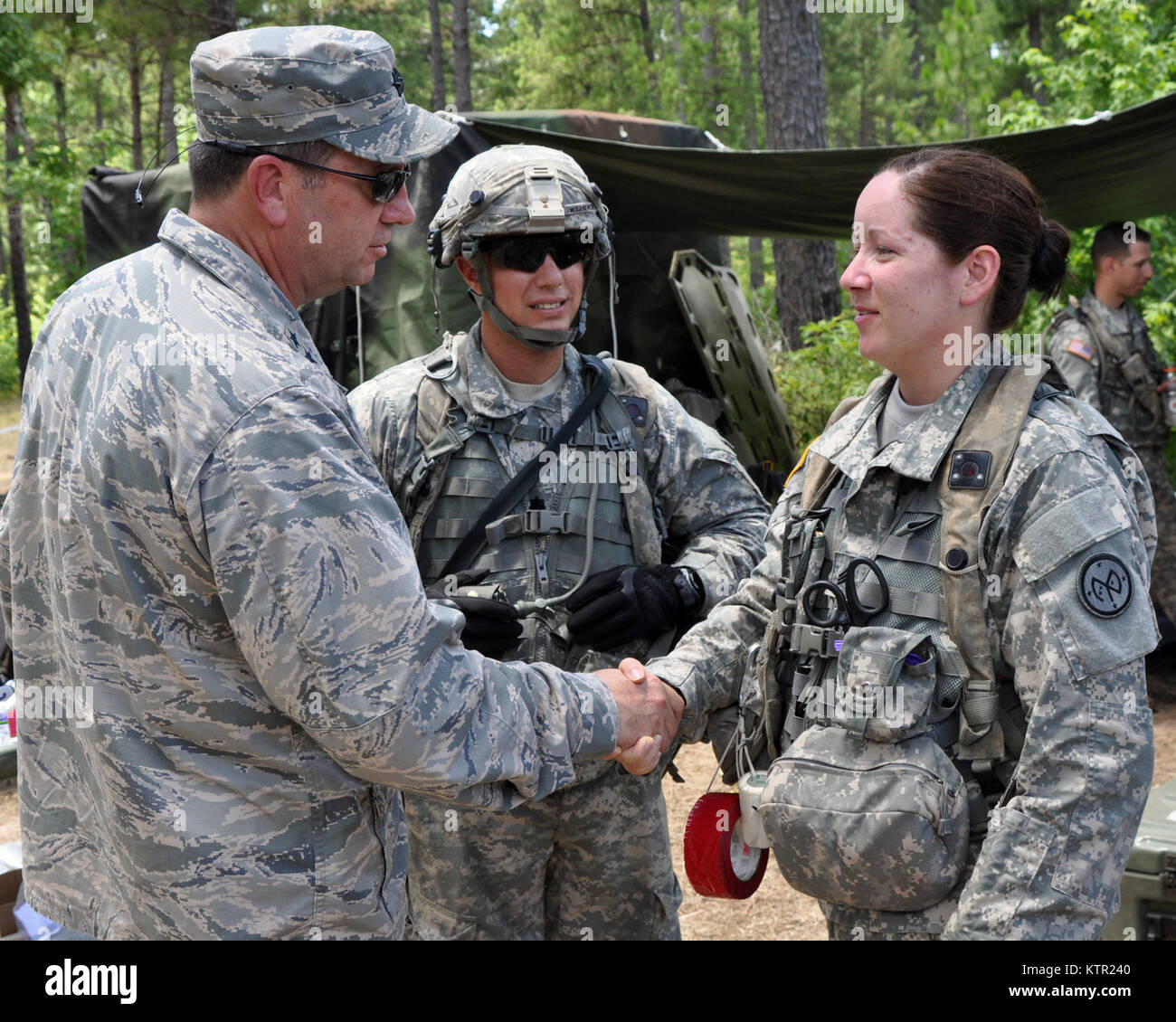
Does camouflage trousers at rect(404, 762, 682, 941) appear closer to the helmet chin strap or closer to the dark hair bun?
the helmet chin strap

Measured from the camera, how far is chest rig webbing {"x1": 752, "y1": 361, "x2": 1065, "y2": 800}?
83.7 inches

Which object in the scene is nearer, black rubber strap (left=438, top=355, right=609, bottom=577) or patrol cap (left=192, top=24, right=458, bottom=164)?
patrol cap (left=192, top=24, right=458, bottom=164)

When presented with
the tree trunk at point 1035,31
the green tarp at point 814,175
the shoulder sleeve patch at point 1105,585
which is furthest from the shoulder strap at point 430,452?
the tree trunk at point 1035,31

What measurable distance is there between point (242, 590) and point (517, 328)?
140 cm

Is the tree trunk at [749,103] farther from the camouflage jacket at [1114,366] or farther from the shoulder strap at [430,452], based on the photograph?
the shoulder strap at [430,452]

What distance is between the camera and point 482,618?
2789mm

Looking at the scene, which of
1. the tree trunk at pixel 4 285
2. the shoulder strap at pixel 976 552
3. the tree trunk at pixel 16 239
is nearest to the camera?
the shoulder strap at pixel 976 552

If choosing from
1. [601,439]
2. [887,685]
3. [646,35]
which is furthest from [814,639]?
[646,35]

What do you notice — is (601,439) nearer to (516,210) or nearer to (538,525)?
(538,525)

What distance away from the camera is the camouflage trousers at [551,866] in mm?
2922

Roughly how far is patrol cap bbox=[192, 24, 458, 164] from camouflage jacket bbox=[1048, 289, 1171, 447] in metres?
5.54

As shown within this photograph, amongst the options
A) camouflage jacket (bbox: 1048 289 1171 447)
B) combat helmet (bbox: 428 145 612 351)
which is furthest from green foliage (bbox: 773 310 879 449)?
combat helmet (bbox: 428 145 612 351)
